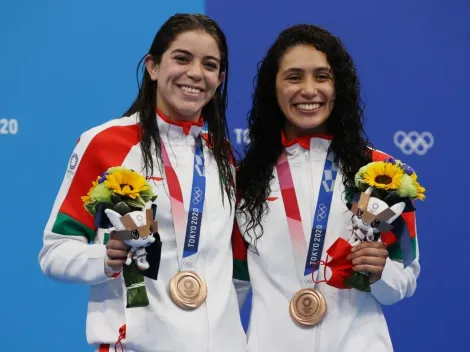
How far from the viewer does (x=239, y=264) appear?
2.98 meters

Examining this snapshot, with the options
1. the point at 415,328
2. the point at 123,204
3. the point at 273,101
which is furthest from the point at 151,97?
the point at 415,328

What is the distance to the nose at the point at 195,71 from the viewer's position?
9.29 ft

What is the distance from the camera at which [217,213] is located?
282 centimetres

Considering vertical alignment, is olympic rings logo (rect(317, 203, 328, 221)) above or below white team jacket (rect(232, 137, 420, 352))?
above

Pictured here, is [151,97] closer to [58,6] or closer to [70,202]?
[70,202]

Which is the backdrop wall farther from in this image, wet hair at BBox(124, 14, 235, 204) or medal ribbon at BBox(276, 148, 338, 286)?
medal ribbon at BBox(276, 148, 338, 286)

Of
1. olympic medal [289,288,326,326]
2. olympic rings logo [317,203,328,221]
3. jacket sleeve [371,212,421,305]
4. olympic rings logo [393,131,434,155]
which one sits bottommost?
olympic medal [289,288,326,326]

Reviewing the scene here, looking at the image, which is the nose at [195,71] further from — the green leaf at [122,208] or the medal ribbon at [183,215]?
the green leaf at [122,208]

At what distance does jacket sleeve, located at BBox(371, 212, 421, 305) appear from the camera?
2.74m

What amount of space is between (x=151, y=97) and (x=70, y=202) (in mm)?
478

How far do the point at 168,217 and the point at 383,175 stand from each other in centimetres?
64

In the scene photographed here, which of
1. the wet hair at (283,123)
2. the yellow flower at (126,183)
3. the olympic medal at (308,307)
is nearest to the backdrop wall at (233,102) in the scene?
the wet hair at (283,123)

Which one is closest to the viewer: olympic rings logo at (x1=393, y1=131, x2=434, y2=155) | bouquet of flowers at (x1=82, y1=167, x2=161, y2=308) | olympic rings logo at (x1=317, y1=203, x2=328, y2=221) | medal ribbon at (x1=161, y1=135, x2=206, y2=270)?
bouquet of flowers at (x1=82, y1=167, x2=161, y2=308)

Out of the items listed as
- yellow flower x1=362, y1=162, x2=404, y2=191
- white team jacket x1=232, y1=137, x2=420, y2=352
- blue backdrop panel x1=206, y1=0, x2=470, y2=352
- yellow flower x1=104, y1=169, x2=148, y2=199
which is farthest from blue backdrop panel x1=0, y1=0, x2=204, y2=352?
yellow flower x1=362, y1=162, x2=404, y2=191
